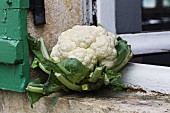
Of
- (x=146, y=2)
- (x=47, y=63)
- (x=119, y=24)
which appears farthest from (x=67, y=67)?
(x=146, y=2)

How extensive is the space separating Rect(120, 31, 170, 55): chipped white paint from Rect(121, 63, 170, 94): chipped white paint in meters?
0.18

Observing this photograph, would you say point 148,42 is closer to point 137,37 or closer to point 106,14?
point 137,37

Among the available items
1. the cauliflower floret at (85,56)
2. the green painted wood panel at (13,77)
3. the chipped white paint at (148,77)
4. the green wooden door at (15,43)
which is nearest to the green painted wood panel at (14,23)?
the green wooden door at (15,43)

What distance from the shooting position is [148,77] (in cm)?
183

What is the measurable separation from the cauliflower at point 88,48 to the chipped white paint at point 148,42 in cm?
27

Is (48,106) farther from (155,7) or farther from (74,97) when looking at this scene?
(155,7)

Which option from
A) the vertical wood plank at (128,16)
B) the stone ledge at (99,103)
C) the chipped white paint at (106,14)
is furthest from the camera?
the vertical wood plank at (128,16)

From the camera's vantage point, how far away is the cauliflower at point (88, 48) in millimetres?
1747

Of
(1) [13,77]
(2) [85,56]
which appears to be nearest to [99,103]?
(2) [85,56]

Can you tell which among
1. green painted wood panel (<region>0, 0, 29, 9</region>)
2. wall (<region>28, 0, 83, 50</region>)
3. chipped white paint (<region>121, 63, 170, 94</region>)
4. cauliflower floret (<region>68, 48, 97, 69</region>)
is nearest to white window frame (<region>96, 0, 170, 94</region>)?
chipped white paint (<region>121, 63, 170, 94</region>)

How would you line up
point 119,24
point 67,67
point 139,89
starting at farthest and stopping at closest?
1. point 119,24
2. point 139,89
3. point 67,67

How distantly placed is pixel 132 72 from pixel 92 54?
23 centimetres

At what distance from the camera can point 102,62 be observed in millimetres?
1786

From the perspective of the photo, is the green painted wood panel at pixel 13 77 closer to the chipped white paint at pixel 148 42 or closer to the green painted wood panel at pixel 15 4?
the green painted wood panel at pixel 15 4
